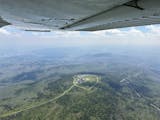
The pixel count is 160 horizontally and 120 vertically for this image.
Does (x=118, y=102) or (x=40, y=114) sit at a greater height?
(x=40, y=114)

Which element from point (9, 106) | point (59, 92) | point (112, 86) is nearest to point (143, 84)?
point (112, 86)

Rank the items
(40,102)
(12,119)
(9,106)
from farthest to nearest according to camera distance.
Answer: (40,102), (9,106), (12,119)

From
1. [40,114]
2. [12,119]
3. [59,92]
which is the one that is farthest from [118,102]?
[12,119]

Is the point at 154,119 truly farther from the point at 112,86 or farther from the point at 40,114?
the point at 40,114

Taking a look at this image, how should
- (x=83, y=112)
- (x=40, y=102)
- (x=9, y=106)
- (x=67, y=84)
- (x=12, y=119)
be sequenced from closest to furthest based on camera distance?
(x=12, y=119)
(x=83, y=112)
(x=9, y=106)
(x=40, y=102)
(x=67, y=84)

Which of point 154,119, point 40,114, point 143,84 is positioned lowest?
point 143,84

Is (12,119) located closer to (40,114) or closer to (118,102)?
(40,114)

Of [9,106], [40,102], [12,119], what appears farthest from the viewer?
[40,102]

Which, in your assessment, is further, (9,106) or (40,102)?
(40,102)

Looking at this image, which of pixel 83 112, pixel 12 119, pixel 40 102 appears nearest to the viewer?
pixel 12 119
